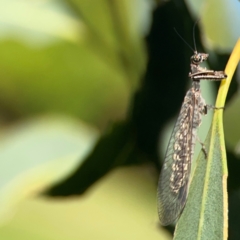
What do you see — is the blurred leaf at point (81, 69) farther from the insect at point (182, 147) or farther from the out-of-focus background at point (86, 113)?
the insect at point (182, 147)

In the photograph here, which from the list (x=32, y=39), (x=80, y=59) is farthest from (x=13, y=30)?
(x=80, y=59)

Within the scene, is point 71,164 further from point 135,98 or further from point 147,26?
point 147,26

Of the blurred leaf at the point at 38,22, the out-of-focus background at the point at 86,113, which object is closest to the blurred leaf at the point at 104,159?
the out-of-focus background at the point at 86,113

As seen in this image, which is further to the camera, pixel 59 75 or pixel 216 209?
pixel 59 75

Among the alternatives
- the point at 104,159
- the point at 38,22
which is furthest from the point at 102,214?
the point at 38,22

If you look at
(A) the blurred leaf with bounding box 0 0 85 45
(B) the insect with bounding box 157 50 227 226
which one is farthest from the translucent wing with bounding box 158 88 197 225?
(A) the blurred leaf with bounding box 0 0 85 45

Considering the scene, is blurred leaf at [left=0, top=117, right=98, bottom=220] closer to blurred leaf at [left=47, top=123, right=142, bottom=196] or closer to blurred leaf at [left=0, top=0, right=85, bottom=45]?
blurred leaf at [left=47, top=123, right=142, bottom=196]

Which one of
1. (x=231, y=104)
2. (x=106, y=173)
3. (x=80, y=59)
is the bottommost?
(x=106, y=173)

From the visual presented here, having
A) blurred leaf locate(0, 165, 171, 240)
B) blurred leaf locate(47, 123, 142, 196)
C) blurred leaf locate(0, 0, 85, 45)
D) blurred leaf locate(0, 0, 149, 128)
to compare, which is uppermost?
blurred leaf locate(0, 0, 85, 45)
